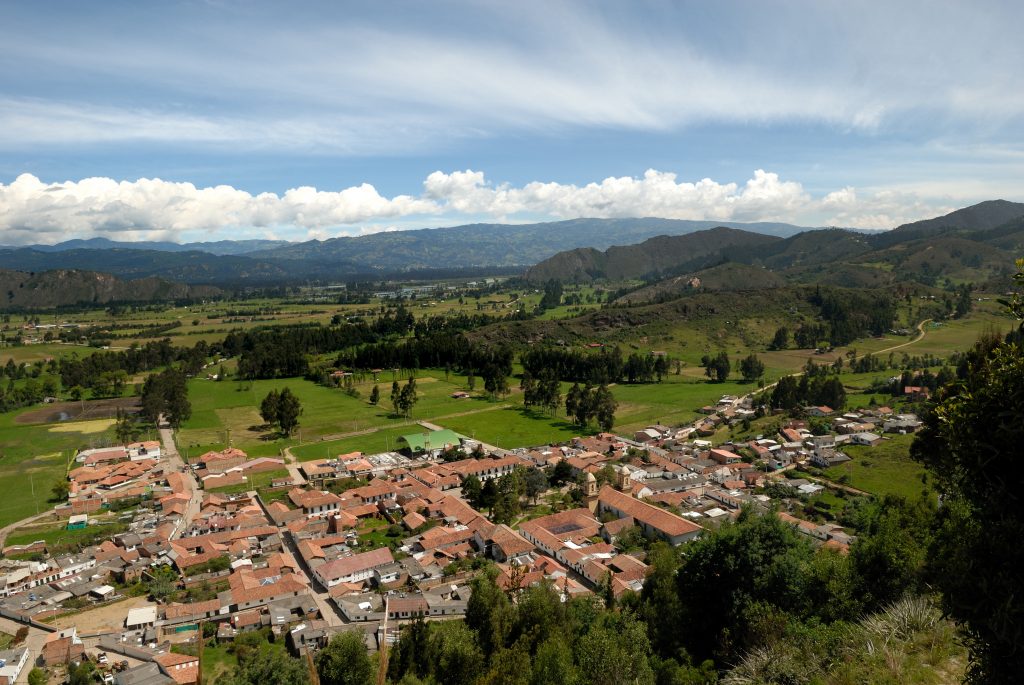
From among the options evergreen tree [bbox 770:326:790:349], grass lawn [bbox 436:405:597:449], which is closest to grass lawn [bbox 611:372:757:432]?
grass lawn [bbox 436:405:597:449]

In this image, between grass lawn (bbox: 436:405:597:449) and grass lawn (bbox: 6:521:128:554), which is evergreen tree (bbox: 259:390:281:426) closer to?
grass lawn (bbox: 436:405:597:449)

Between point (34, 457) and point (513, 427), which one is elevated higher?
point (34, 457)

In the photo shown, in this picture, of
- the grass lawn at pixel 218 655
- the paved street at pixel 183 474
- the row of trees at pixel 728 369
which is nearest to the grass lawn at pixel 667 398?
the row of trees at pixel 728 369

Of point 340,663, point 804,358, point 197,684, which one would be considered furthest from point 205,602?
point 804,358

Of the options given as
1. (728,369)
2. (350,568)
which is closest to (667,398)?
(728,369)

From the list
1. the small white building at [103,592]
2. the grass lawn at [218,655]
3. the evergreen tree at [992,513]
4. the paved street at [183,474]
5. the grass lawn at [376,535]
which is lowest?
the paved street at [183,474]

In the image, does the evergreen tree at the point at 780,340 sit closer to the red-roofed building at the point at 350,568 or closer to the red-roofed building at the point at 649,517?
the red-roofed building at the point at 649,517

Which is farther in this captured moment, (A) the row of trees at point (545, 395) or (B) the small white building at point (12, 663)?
(A) the row of trees at point (545, 395)

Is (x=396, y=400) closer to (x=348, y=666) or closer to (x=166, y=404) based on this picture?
(x=166, y=404)
